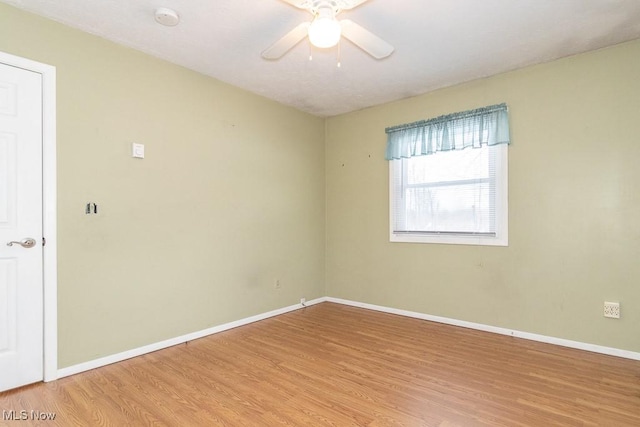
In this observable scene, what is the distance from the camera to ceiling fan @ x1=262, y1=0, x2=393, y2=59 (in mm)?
1860

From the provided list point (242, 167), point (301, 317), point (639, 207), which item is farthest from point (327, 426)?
point (639, 207)

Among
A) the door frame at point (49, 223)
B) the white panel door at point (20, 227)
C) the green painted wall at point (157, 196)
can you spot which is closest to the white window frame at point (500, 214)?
the green painted wall at point (157, 196)

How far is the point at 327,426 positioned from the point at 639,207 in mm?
2903

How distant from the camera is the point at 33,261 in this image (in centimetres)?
237

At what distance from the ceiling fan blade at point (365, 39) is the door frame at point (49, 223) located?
209 cm

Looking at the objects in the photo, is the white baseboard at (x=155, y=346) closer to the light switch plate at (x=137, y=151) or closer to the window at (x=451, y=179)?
the light switch plate at (x=137, y=151)

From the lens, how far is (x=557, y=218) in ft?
10.1

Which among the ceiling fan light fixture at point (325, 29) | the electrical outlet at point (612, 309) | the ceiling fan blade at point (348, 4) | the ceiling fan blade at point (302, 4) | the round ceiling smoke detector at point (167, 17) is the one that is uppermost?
the round ceiling smoke detector at point (167, 17)

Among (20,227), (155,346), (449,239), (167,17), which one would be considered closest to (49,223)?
(20,227)

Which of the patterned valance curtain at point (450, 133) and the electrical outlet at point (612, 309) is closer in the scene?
the electrical outlet at point (612, 309)

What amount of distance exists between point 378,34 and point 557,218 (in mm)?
2229

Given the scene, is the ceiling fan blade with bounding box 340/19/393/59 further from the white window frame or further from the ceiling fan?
the white window frame

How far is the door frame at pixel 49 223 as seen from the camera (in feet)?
7.89

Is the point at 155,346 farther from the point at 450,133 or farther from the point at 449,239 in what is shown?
the point at 450,133
